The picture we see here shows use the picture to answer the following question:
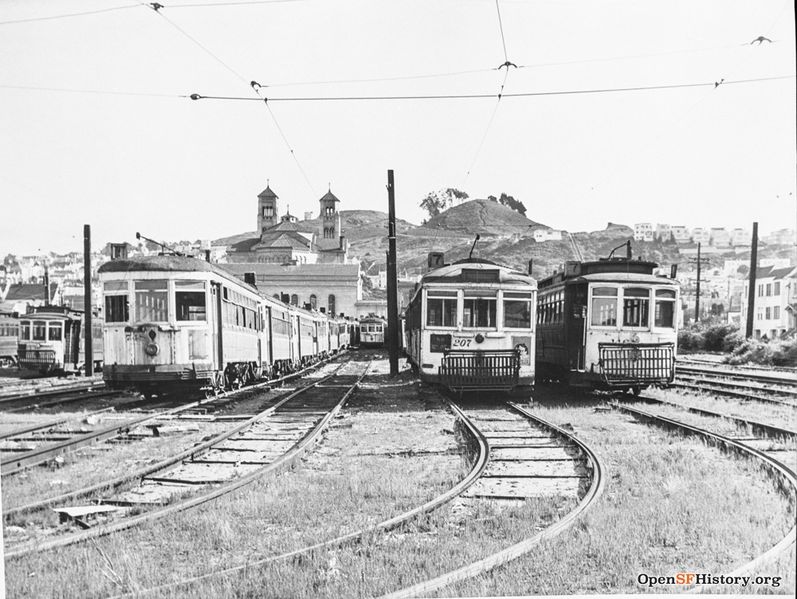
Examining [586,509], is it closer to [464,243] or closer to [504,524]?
[504,524]

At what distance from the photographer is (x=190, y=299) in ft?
41.8

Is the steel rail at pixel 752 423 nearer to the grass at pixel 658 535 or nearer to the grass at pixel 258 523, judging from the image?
the grass at pixel 658 535

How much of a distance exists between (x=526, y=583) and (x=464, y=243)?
343ft

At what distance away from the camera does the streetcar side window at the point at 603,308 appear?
13680mm

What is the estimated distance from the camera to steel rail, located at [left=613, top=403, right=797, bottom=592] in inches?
173

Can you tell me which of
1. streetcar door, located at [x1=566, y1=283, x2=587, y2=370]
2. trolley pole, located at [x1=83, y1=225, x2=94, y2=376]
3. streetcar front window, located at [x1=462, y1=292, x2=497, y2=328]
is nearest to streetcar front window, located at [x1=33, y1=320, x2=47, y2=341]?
trolley pole, located at [x1=83, y1=225, x2=94, y2=376]

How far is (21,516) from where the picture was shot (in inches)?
208

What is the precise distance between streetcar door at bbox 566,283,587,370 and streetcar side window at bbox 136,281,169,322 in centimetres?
763

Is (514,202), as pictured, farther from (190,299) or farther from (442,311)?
(190,299)

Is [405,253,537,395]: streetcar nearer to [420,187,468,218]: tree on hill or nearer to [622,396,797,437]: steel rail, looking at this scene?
[420,187,468,218]: tree on hill

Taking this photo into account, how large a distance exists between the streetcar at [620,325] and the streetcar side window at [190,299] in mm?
7054

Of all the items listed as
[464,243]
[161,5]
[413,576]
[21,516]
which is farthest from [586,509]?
[464,243]

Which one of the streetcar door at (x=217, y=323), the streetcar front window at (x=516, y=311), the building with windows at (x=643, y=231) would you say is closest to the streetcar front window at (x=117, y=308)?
the streetcar door at (x=217, y=323)

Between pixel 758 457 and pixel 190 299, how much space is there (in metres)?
9.33
